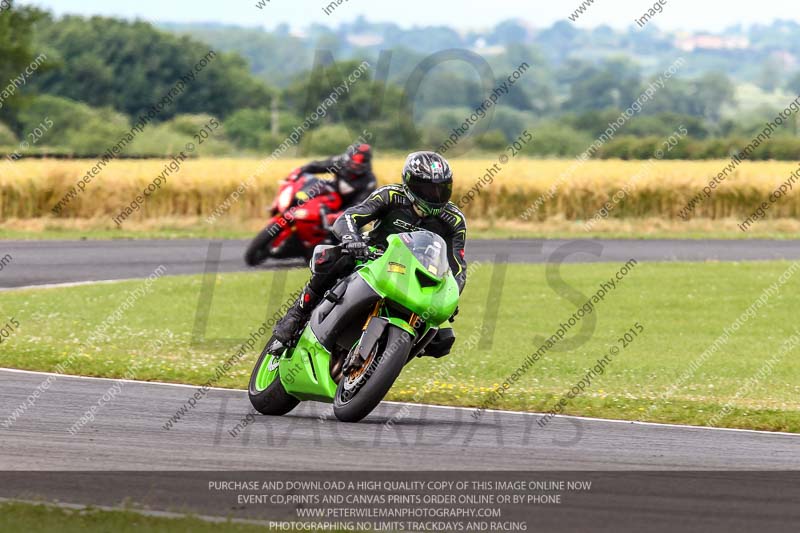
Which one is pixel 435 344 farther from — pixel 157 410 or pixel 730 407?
pixel 730 407

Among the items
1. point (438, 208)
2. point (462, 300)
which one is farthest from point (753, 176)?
point (438, 208)

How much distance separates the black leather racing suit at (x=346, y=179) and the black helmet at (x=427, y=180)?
12.2 m

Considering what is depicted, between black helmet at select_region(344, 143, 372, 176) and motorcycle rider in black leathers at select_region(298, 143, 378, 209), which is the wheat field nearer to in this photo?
motorcycle rider in black leathers at select_region(298, 143, 378, 209)

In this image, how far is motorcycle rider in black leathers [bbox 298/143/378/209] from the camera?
21.4m

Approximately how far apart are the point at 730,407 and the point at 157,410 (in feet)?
16.6

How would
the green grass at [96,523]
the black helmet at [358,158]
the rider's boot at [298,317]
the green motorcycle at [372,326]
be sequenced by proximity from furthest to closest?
the black helmet at [358,158], the rider's boot at [298,317], the green motorcycle at [372,326], the green grass at [96,523]

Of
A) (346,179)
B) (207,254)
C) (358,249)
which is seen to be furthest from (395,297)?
(207,254)

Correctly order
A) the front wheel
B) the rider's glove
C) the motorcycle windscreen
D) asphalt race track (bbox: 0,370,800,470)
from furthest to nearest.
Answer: the rider's glove < the motorcycle windscreen < the front wheel < asphalt race track (bbox: 0,370,800,470)

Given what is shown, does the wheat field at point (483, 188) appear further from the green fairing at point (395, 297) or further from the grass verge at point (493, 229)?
the green fairing at point (395, 297)

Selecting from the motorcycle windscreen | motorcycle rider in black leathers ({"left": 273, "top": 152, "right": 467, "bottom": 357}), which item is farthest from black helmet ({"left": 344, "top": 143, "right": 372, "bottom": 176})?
the motorcycle windscreen

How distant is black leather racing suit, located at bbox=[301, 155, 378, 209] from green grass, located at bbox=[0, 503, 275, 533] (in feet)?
50.5

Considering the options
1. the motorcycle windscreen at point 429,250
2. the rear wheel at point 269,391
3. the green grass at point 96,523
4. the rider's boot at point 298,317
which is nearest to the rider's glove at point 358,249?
the motorcycle windscreen at point 429,250

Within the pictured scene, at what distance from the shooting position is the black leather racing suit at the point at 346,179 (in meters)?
21.7

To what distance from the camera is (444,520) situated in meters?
6.40
